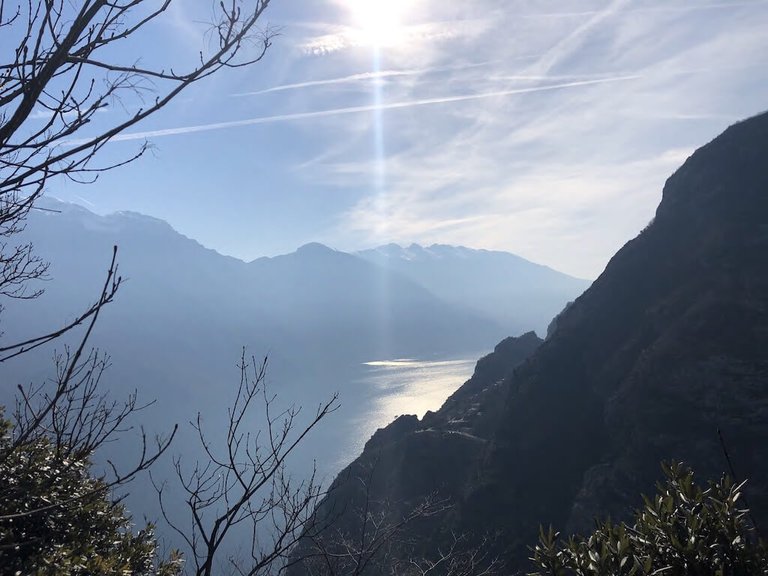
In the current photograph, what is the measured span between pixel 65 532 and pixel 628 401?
2819cm

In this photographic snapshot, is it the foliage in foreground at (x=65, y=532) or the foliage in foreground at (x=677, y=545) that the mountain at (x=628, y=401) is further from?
the foliage in foreground at (x=677, y=545)

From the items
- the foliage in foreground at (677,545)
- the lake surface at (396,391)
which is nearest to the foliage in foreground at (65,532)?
the foliage in foreground at (677,545)

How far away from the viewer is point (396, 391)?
101938mm

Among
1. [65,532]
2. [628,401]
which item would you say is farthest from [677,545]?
[628,401]

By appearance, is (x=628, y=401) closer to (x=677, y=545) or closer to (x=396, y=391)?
(x=677, y=545)

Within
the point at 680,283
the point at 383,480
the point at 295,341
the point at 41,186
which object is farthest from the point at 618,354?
the point at 295,341

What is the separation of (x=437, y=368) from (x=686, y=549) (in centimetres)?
13085

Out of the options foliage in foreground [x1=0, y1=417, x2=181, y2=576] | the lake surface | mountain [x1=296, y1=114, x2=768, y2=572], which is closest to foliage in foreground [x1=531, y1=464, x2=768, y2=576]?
foliage in foreground [x1=0, y1=417, x2=181, y2=576]

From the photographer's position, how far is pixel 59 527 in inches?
221

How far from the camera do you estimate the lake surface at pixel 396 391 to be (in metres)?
71.6

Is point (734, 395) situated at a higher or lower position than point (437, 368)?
higher

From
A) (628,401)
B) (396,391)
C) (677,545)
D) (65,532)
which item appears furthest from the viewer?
(396,391)

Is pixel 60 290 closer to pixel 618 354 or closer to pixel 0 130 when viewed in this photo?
pixel 618 354

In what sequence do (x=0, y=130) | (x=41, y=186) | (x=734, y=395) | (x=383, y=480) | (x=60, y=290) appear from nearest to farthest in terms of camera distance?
(x=0, y=130) < (x=41, y=186) < (x=734, y=395) < (x=383, y=480) < (x=60, y=290)
